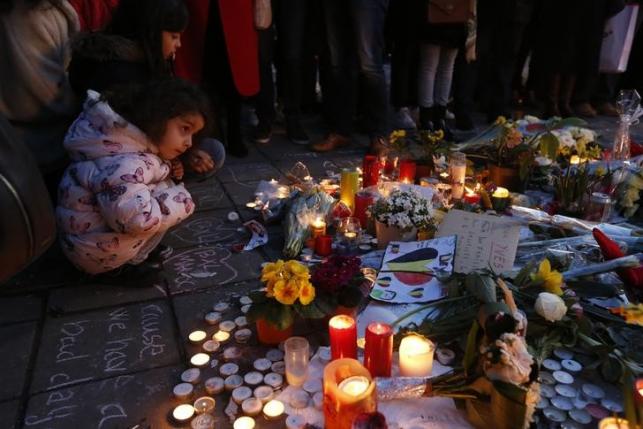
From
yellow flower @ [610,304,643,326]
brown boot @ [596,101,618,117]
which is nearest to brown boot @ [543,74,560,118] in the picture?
brown boot @ [596,101,618,117]

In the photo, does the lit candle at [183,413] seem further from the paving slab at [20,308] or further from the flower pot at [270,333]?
the paving slab at [20,308]

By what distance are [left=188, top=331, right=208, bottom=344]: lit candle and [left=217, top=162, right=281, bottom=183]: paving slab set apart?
1867 millimetres

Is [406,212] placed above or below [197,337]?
above

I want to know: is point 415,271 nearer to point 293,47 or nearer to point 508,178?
point 508,178

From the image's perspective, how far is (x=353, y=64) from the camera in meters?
4.39

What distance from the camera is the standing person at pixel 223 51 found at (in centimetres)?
373

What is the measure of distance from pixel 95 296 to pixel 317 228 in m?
1.05

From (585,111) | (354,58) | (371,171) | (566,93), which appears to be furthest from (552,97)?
→ (371,171)

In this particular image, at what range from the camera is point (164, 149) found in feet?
7.48

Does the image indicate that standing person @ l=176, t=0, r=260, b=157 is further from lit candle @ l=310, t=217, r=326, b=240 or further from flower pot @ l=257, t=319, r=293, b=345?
flower pot @ l=257, t=319, r=293, b=345

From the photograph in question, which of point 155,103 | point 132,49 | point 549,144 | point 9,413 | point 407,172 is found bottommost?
point 9,413

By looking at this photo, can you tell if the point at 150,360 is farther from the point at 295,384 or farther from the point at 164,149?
the point at 164,149

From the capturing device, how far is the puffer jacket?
6.85ft

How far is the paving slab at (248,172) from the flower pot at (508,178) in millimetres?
1480
